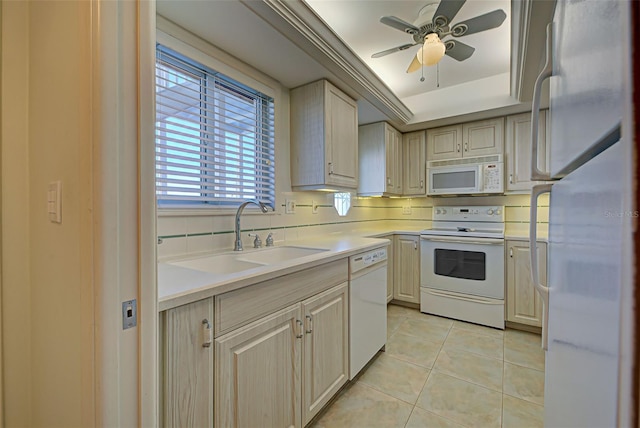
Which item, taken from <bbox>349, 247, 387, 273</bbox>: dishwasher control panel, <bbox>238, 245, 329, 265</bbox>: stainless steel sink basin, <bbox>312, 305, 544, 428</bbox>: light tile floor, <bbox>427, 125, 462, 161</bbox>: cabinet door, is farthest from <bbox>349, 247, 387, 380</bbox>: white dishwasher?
<bbox>427, 125, 462, 161</bbox>: cabinet door

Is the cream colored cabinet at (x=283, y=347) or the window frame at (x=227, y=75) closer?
the cream colored cabinet at (x=283, y=347)

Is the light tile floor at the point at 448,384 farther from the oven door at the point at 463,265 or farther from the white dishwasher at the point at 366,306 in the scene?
the oven door at the point at 463,265

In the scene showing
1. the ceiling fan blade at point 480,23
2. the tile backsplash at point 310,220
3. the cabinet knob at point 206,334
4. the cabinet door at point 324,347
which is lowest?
the cabinet door at point 324,347

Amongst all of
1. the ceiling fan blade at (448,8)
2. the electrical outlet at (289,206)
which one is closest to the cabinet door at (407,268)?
the electrical outlet at (289,206)

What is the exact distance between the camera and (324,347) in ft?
4.90

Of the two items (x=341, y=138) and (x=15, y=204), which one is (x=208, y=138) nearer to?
(x=15, y=204)

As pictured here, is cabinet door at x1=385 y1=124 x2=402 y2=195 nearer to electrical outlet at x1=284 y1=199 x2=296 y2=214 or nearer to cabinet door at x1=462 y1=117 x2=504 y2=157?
cabinet door at x1=462 y1=117 x2=504 y2=157

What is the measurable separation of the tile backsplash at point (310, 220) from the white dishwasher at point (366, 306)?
2.21 ft

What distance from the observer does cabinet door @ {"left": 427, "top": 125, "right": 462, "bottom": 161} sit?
3156 millimetres

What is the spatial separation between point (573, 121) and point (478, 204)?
3184mm

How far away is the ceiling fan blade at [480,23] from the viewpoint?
1.66 metres

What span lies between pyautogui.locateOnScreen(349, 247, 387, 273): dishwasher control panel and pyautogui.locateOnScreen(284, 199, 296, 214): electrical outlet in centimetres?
73

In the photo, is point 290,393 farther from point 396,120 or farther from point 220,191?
point 396,120

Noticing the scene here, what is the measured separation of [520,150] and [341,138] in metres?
1.99
